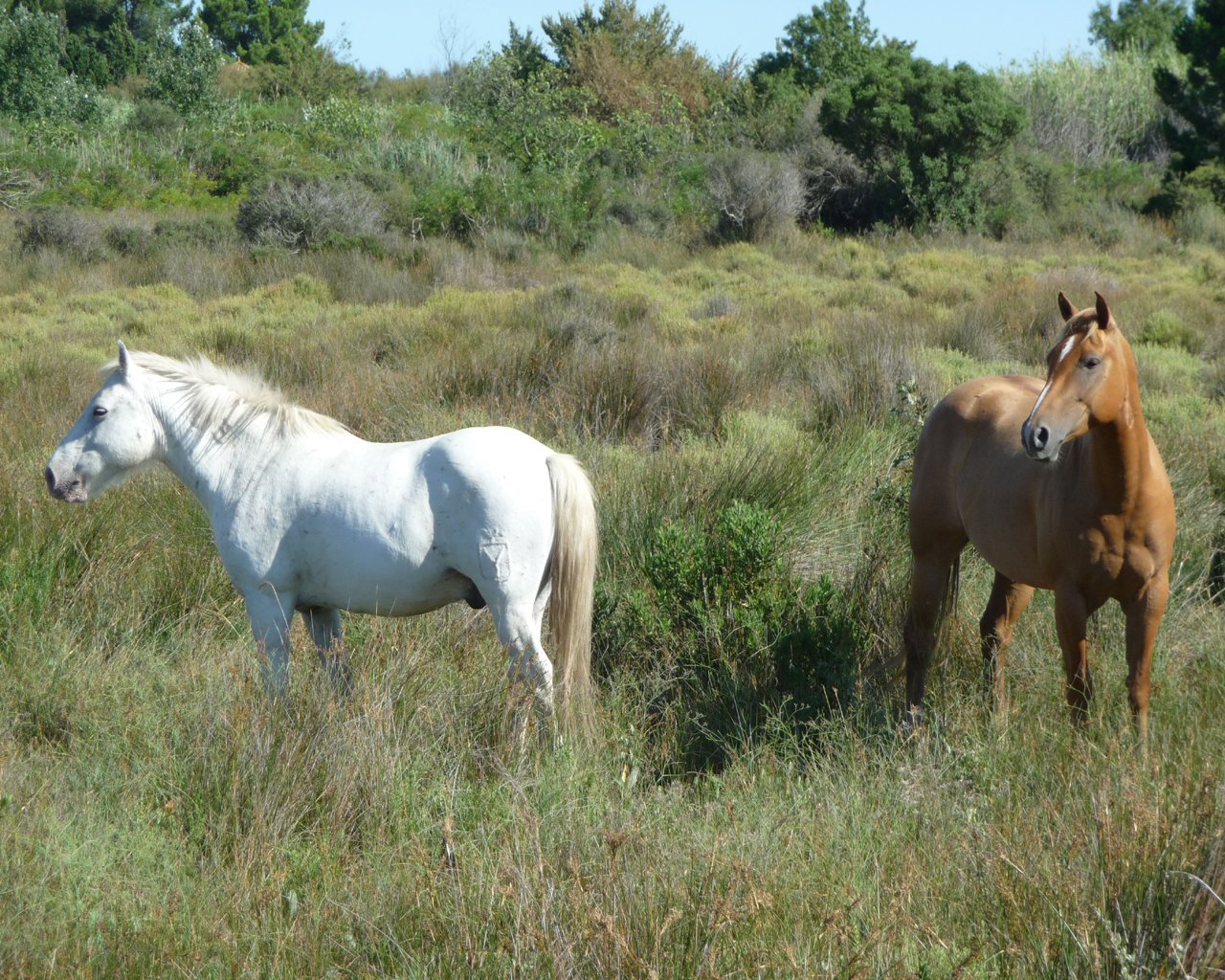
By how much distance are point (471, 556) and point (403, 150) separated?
23661mm

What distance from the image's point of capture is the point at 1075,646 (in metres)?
3.76

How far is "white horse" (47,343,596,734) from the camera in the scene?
3.96 m

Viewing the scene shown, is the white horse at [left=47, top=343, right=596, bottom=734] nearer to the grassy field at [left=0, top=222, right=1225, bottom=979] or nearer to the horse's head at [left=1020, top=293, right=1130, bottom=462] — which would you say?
the grassy field at [left=0, top=222, right=1225, bottom=979]

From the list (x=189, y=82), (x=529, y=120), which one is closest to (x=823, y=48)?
(x=529, y=120)

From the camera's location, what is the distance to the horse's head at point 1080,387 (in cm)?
334

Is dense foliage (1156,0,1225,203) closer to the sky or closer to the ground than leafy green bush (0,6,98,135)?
closer to the sky

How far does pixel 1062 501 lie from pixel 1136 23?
190ft

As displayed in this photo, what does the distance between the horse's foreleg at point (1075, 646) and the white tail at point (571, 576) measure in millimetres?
1581

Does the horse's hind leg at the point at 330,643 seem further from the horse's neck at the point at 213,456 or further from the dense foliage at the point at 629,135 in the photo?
the dense foliage at the point at 629,135

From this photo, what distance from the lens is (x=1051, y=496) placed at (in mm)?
3787

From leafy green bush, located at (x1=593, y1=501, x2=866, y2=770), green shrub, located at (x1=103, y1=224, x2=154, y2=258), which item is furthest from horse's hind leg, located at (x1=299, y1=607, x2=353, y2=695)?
green shrub, located at (x1=103, y1=224, x2=154, y2=258)

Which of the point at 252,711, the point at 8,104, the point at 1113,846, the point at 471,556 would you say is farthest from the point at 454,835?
the point at 8,104

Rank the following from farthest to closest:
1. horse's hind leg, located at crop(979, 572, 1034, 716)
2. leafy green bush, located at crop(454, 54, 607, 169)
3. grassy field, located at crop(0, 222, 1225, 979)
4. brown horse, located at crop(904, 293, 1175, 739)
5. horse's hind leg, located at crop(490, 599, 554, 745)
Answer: leafy green bush, located at crop(454, 54, 607, 169) < horse's hind leg, located at crop(979, 572, 1034, 716) < horse's hind leg, located at crop(490, 599, 554, 745) < brown horse, located at crop(904, 293, 1175, 739) < grassy field, located at crop(0, 222, 1225, 979)

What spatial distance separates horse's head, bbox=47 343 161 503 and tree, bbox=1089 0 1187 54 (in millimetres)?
51523
